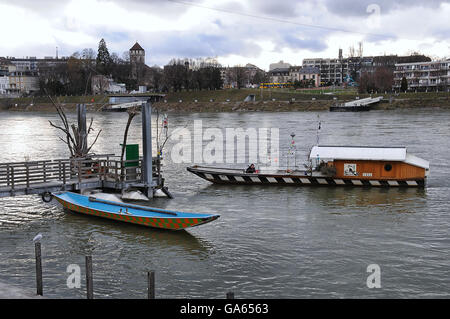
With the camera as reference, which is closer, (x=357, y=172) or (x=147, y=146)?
(x=147, y=146)

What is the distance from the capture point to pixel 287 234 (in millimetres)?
23297

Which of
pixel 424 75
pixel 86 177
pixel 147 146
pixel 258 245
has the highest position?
pixel 424 75

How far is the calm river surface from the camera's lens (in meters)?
17.4

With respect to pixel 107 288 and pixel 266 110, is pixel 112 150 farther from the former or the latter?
pixel 266 110

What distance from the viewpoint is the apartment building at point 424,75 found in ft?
536

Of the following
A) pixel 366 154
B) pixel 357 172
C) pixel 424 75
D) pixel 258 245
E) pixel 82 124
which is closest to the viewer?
pixel 258 245

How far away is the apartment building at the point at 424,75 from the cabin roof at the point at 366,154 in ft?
447

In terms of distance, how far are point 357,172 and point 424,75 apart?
497 feet

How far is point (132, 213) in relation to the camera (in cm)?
2389

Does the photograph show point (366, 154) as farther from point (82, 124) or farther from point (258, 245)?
point (82, 124)

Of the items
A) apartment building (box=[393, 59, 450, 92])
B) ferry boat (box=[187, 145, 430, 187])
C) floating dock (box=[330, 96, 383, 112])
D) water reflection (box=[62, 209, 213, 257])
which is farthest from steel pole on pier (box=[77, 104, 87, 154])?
apartment building (box=[393, 59, 450, 92])

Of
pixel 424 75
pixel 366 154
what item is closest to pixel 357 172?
pixel 366 154

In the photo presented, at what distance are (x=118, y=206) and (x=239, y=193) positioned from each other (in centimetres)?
1006
